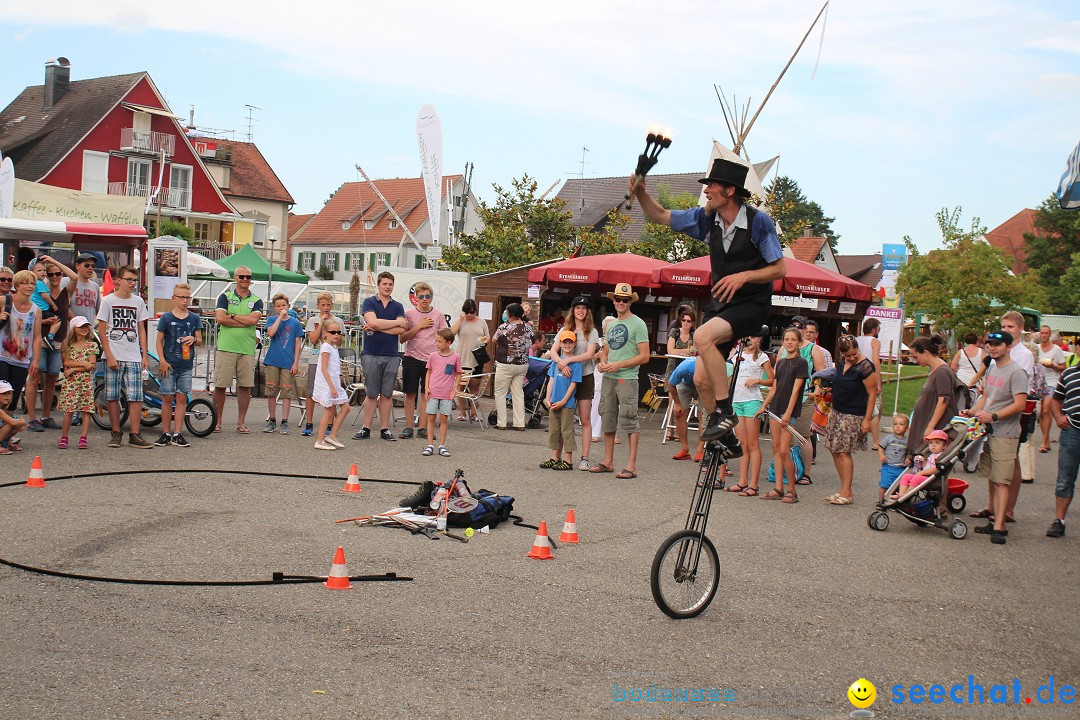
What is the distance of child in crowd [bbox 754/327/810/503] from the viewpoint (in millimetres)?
11578

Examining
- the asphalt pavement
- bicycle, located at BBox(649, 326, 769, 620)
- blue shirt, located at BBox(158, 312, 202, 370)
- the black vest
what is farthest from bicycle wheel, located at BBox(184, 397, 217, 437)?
the black vest

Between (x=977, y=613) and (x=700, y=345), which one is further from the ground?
(x=700, y=345)

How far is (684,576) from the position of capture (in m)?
6.45

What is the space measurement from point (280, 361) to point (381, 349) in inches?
60.5

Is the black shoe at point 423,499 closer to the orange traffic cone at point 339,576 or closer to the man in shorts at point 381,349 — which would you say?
the orange traffic cone at point 339,576

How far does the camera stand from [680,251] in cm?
3444

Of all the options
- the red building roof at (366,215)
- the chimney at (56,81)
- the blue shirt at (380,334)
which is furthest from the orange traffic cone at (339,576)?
the red building roof at (366,215)

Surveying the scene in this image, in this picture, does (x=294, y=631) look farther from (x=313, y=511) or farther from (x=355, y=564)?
(x=313, y=511)

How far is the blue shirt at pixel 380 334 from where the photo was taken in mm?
14195

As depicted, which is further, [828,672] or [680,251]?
[680,251]

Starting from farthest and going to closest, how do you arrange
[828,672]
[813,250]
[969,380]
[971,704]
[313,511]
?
[813,250] → [969,380] → [313,511] → [828,672] → [971,704]

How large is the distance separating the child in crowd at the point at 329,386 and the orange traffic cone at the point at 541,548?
233 inches

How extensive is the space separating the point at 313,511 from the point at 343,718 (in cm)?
483

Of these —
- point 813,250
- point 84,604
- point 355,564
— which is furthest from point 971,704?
point 813,250
